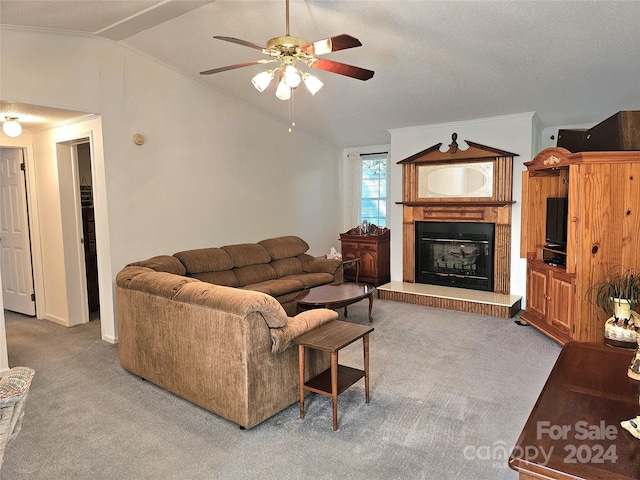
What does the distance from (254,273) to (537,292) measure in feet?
10.6

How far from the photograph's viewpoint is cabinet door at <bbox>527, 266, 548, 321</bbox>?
14.1ft

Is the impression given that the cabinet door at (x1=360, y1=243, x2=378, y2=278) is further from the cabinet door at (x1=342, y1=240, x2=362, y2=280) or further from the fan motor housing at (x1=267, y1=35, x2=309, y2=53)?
the fan motor housing at (x1=267, y1=35, x2=309, y2=53)

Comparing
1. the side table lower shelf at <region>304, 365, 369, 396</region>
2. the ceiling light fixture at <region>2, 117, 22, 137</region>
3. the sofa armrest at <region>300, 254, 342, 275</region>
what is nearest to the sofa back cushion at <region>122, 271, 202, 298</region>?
the side table lower shelf at <region>304, 365, 369, 396</region>

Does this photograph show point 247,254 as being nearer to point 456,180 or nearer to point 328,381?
point 328,381

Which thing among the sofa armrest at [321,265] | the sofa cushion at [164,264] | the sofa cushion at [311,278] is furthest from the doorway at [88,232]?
the sofa armrest at [321,265]

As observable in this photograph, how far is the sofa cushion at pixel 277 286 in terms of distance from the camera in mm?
4684

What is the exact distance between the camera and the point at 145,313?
10.4 ft

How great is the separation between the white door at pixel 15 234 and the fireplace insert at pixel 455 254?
5.09 metres

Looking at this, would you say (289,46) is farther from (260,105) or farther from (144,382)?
(260,105)

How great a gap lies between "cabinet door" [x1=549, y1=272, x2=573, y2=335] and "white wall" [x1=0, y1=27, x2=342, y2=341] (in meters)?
3.64

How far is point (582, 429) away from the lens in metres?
1.26

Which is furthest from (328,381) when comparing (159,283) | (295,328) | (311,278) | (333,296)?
(311,278)

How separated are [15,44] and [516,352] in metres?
5.12

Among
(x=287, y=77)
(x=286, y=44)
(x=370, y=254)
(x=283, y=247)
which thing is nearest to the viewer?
(x=286, y=44)
